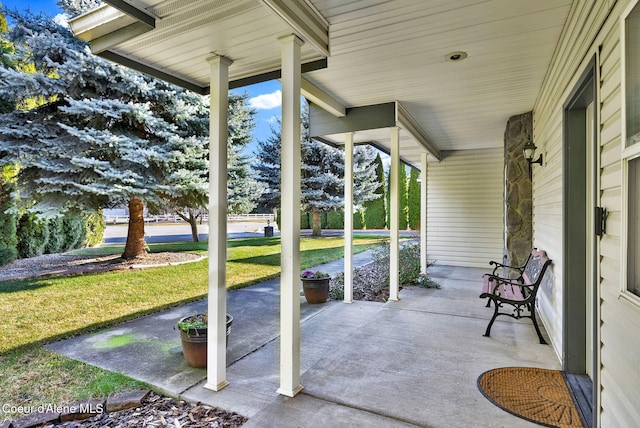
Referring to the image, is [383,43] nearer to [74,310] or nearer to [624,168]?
[624,168]

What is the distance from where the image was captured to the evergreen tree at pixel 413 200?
16266 mm

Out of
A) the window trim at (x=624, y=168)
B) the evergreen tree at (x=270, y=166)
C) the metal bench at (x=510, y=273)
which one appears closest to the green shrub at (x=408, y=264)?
the metal bench at (x=510, y=273)

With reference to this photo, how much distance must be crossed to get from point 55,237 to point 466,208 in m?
10.6

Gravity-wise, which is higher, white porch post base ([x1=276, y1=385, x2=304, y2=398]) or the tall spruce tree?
the tall spruce tree

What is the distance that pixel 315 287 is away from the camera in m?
5.08

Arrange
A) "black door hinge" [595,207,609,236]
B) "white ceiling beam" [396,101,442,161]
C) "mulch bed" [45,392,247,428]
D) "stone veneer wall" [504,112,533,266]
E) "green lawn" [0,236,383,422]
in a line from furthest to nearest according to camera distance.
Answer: "stone veneer wall" [504,112,533,266], "white ceiling beam" [396,101,442,161], "green lawn" [0,236,383,422], "mulch bed" [45,392,247,428], "black door hinge" [595,207,609,236]

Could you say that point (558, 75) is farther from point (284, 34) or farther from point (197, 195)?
point (197, 195)

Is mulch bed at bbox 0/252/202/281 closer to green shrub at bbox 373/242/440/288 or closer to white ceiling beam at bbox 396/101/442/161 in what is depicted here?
green shrub at bbox 373/242/440/288

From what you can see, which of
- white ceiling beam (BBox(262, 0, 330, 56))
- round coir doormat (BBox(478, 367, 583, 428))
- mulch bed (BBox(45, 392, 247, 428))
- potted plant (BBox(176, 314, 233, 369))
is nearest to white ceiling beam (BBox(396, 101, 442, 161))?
white ceiling beam (BBox(262, 0, 330, 56))

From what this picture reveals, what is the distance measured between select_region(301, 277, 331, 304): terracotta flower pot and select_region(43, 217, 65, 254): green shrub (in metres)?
7.74

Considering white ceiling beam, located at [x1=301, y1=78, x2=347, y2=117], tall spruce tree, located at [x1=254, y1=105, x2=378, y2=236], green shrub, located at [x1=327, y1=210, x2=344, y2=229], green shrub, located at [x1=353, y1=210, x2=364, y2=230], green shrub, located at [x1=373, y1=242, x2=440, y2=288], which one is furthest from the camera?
green shrub, located at [x1=353, y1=210, x2=364, y2=230]

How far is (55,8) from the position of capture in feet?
23.2

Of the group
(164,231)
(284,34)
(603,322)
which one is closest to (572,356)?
(603,322)

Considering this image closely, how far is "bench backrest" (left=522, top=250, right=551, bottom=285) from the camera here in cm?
345
